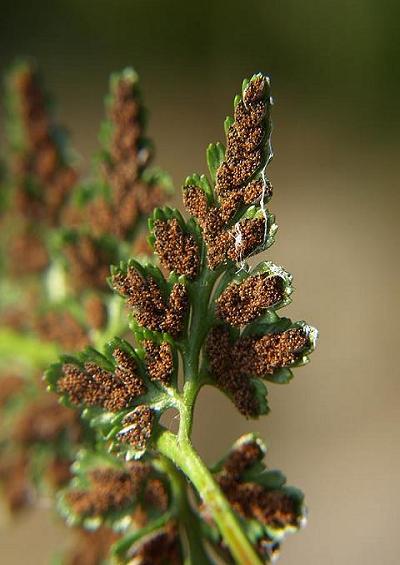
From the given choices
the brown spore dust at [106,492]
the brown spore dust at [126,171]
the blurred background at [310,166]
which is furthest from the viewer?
the blurred background at [310,166]

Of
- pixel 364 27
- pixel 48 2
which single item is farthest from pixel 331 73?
pixel 48 2

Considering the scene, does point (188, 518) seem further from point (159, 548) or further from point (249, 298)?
point (249, 298)

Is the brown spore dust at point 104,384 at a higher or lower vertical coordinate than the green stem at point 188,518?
higher

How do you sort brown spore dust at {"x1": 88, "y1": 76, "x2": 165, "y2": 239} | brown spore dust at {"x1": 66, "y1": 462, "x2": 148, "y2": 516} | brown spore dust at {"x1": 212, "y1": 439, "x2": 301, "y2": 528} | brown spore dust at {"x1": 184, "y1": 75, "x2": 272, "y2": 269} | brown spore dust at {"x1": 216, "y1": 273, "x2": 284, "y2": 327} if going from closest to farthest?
brown spore dust at {"x1": 184, "y1": 75, "x2": 272, "y2": 269} → brown spore dust at {"x1": 216, "y1": 273, "x2": 284, "y2": 327} → brown spore dust at {"x1": 212, "y1": 439, "x2": 301, "y2": 528} → brown spore dust at {"x1": 66, "y1": 462, "x2": 148, "y2": 516} → brown spore dust at {"x1": 88, "y1": 76, "x2": 165, "y2": 239}

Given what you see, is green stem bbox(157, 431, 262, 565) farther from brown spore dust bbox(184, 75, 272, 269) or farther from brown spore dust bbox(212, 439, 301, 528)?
brown spore dust bbox(184, 75, 272, 269)

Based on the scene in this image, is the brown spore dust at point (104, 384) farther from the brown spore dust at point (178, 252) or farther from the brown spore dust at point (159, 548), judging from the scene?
the brown spore dust at point (159, 548)

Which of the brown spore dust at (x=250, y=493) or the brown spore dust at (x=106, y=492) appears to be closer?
the brown spore dust at (x=250, y=493)

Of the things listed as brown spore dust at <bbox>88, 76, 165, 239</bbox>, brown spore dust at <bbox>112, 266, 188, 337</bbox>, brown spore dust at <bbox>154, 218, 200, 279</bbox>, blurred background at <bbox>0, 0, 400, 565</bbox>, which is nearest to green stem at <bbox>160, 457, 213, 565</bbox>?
brown spore dust at <bbox>112, 266, 188, 337</bbox>

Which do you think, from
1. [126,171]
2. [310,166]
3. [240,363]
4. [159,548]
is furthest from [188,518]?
[310,166]

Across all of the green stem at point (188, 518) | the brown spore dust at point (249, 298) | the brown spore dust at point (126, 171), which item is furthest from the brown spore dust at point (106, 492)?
the brown spore dust at point (126, 171)
